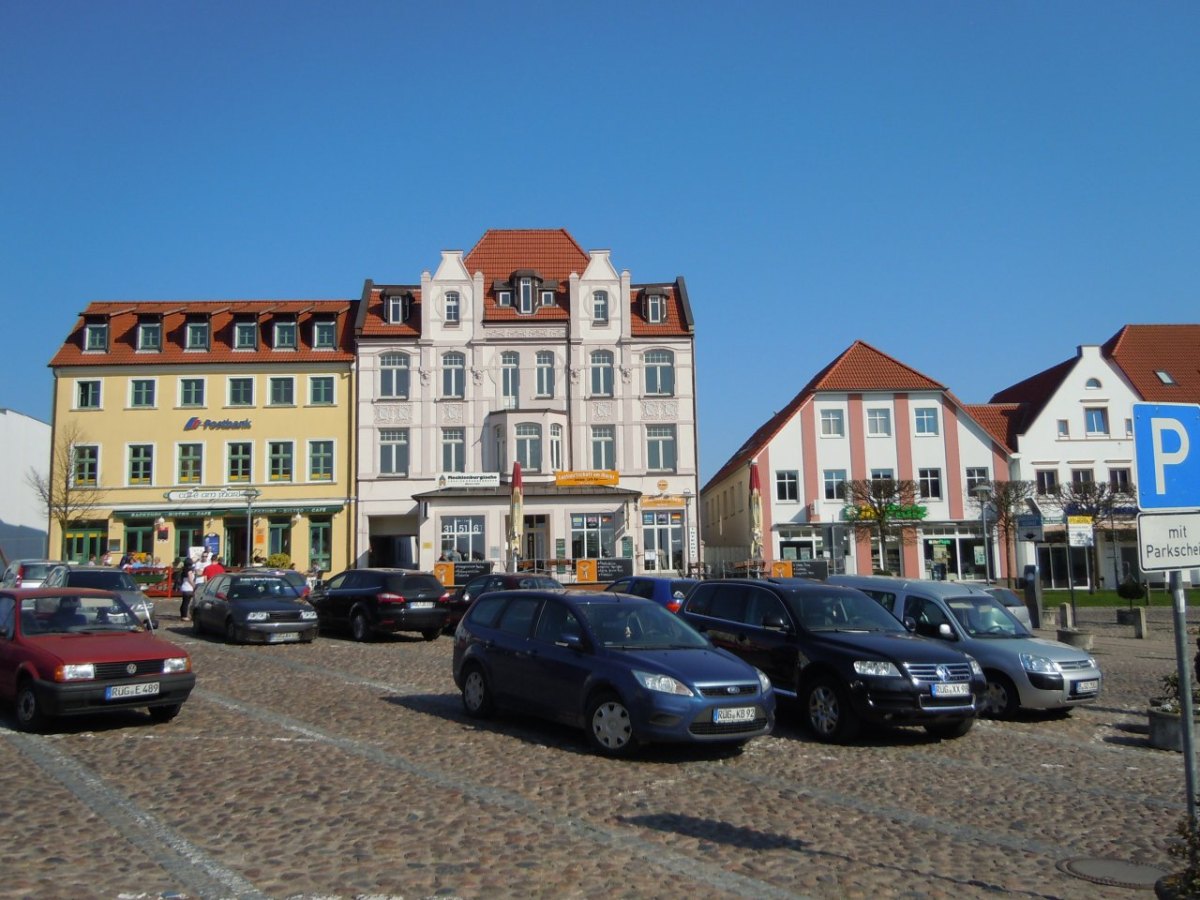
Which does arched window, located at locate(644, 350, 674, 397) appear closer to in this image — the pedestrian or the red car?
the pedestrian

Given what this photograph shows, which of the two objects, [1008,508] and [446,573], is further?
[1008,508]

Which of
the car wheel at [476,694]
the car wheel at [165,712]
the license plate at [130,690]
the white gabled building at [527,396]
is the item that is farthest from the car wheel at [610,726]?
the white gabled building at [527,396]

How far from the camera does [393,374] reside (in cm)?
4869

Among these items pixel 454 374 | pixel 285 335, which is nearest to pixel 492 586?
pixel 454 374

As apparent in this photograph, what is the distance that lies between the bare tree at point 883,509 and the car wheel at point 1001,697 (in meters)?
33.2

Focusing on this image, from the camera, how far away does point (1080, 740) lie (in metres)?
12.6

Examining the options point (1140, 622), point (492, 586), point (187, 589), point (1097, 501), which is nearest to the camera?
point (492, 586)

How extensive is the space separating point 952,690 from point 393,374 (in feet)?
131

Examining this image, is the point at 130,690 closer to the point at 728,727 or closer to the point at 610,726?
the point at 610,726

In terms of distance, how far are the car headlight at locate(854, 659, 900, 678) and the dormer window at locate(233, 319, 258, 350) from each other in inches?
1690

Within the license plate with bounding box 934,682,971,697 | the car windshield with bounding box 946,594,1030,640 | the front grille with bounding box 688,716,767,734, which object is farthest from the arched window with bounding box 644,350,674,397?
the front grille with bounding box 688,716,767,734

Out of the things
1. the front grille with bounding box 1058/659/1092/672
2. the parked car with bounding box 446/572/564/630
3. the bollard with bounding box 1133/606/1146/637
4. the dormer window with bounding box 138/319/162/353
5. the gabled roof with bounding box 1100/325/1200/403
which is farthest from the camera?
the gabled roof with bounding box 1100/325/1200/403

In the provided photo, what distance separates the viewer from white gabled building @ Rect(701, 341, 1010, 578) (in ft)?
163

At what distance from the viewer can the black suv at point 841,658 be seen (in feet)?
38.1
